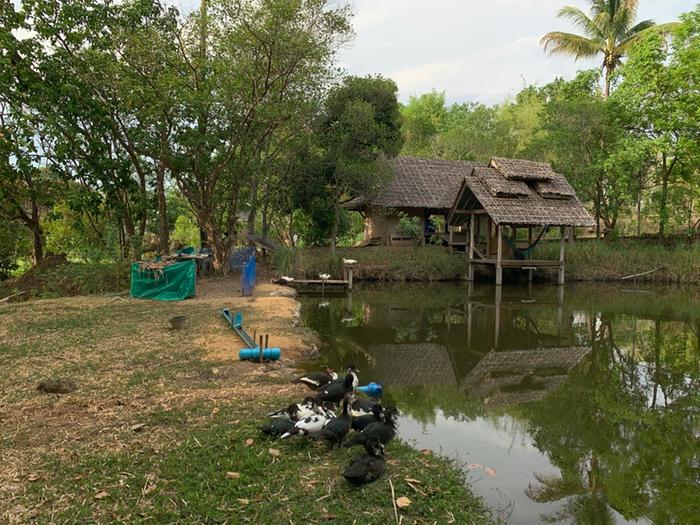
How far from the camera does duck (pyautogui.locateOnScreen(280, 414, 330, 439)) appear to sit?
170 inches

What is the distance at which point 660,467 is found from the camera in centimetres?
490

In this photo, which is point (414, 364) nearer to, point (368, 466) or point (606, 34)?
point (368, 466)

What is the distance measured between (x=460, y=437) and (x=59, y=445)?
399cm

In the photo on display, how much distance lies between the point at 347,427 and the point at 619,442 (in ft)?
10.5

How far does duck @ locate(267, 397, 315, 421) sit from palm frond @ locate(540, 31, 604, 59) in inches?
1072

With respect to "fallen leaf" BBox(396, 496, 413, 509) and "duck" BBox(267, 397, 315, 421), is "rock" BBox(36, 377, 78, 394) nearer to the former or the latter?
"duck" BBox(267, 397, 315, 421)

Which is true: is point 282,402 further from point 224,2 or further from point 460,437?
point 224,2

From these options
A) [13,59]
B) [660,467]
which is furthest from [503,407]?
[13,59]

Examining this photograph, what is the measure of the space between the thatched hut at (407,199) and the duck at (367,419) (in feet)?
54.5

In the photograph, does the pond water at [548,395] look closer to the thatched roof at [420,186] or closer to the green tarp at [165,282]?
the green tarp at [165,282]

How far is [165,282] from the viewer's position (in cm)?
1252

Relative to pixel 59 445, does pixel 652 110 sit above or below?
above

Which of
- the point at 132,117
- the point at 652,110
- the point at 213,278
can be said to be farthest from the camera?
the point at 652,110

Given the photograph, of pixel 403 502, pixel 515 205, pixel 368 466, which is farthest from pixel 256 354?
pixel 515 205
